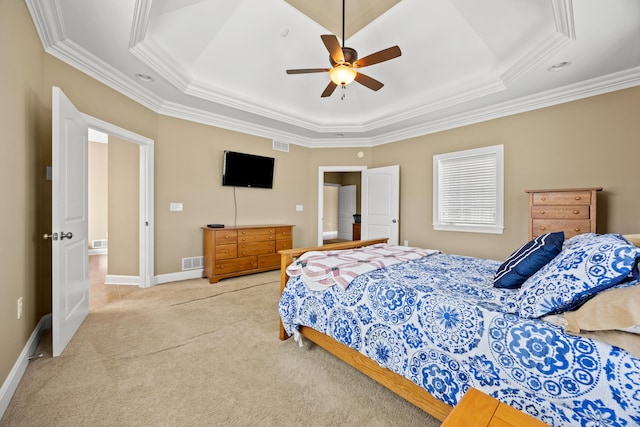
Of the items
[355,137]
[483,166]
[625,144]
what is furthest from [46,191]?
[625,144]

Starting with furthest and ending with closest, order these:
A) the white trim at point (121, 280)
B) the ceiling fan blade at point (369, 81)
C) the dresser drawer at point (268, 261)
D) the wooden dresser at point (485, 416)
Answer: the dresser drawer at point (268, 261), the white trim at point (121, 280), the ceiling fan blade at point (369, 81), the wooden dresser at point (485, 416)

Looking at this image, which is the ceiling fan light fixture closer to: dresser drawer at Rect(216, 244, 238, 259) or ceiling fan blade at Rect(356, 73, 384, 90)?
ceiling fan blade at Rect(356, 73, 384, 90)

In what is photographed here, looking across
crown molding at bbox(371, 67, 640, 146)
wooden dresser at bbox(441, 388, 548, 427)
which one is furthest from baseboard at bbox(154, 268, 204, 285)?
crown molding at bbox(371, 67, 640, 146)

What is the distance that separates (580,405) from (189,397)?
197 cm

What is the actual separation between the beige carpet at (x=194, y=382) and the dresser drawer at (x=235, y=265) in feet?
4.39

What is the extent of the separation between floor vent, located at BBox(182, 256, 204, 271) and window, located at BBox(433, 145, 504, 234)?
13.2 feet

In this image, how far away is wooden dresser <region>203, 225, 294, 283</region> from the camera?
412 cm

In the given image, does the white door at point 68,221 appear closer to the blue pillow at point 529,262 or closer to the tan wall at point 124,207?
the tan wall at point 124,207

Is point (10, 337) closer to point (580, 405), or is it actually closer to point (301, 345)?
point (301, 345)

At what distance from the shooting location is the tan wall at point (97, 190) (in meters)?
6.38

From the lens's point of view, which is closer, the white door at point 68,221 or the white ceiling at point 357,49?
the white door at point 68,221

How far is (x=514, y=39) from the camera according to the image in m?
2.96

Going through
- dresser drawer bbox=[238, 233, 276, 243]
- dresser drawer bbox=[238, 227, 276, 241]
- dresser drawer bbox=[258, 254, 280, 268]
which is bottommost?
dresser drawer bbox=[258, 254, 280, 268]

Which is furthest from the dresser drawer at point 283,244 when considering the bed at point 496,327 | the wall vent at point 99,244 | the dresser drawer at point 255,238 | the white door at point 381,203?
the wall vent at point 99,244
